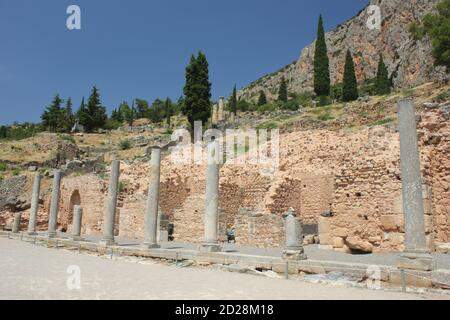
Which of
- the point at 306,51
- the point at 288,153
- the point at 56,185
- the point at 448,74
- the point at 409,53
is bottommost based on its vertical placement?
the point at 56,185

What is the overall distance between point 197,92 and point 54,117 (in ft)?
132

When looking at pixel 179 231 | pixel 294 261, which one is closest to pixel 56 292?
pixel 294 261

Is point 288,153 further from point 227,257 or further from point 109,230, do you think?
point 227,257

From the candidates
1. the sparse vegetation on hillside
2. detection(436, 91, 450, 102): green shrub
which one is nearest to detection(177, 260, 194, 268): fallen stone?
detection(436, 91, 450, 102): green shrub

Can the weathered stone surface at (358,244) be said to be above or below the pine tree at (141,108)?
below

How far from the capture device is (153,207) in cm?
1742

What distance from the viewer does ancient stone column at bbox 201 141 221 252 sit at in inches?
567

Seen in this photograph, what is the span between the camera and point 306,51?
10906cm

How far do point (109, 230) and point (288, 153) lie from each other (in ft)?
48.5

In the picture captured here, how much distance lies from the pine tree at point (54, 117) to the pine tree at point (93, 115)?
158 inches

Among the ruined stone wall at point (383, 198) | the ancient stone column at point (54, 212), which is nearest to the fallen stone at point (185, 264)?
the ruined stone wall at point (383, 198)

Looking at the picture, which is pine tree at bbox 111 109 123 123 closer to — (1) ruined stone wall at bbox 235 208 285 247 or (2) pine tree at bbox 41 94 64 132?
(2) pine tree at bbox 41 94 64 132

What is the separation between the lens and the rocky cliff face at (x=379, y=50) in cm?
5591

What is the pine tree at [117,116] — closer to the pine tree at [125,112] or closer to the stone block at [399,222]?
the pine tree at [125,112]
